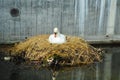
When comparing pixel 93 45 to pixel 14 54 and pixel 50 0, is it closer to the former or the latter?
pixel 50 0

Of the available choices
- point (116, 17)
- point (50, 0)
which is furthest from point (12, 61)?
point (116, 17)

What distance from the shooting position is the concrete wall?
532 inches

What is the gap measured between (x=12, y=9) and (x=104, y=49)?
3.07 metres

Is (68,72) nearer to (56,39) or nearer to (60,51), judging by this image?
(60,51)

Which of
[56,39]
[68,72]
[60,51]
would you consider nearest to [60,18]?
[56,39]

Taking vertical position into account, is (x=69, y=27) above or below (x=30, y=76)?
above

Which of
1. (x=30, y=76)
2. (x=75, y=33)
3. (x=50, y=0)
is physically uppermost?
(x=50, y=0)

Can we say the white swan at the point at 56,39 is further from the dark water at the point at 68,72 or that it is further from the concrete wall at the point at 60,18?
the concrete wall at the point at 60,18

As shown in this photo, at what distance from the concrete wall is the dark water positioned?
2.08 metres

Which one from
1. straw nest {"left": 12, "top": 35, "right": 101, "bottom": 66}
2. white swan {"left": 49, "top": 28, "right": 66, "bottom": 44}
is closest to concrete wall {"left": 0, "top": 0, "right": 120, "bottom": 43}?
straw nest {"left": 12, "top": 35, "right": 101, "bottom": 66}

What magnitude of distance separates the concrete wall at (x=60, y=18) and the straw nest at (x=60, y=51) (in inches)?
39.4

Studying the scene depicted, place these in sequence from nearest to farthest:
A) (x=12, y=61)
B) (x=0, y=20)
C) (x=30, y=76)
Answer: (x=30, y=76)
(x=12, y=61)
(x=0, y=20)

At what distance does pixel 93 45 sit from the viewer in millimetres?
13891

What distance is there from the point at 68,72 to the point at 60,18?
123 inches
